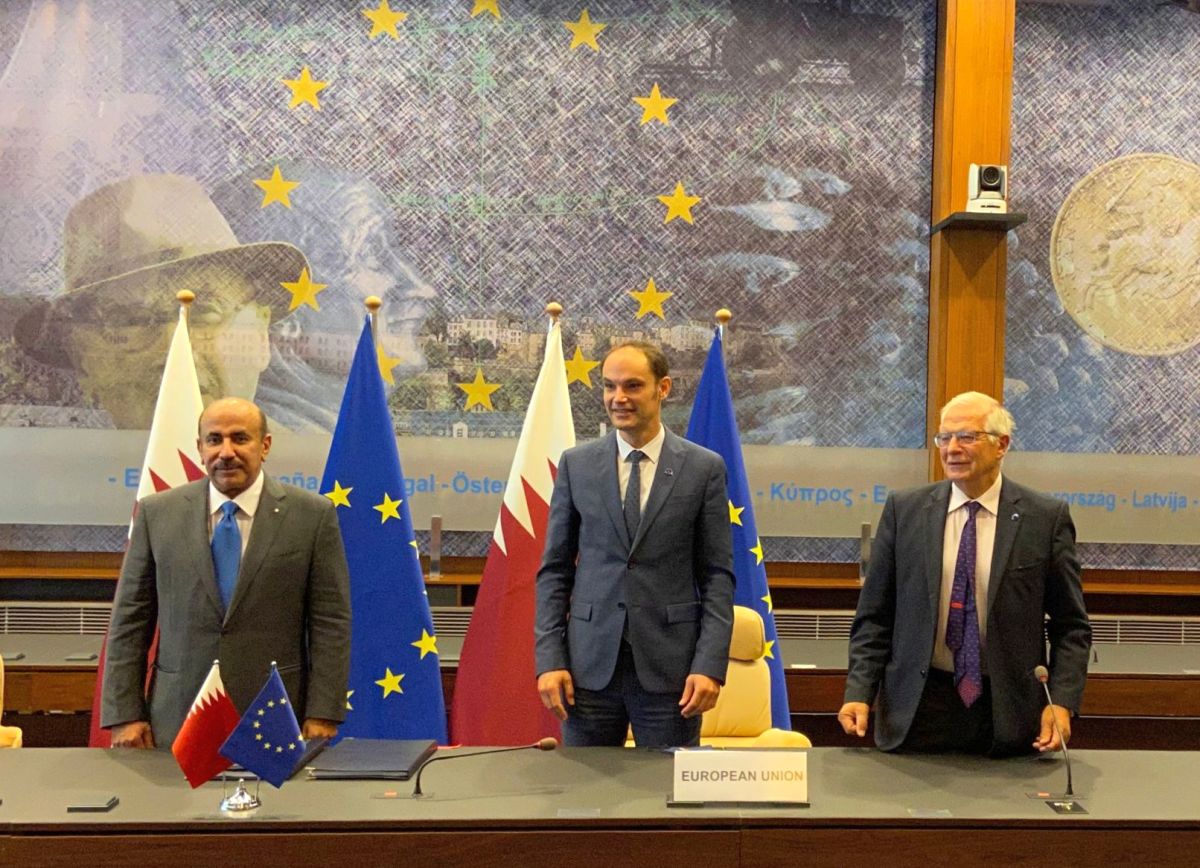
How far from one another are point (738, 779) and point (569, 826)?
30 cm

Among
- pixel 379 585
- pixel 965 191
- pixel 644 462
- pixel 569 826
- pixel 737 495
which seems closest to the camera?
pixel 569 826

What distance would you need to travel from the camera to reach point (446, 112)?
4586 millimetres

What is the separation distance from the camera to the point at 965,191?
14.9 feet

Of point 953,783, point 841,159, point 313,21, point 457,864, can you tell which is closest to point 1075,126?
point 841,159

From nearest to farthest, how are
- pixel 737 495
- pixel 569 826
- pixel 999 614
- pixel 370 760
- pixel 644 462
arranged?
pixel 569 826, pixel 370 760, pixel 999 614, pixel 644 462, pixel 737 495

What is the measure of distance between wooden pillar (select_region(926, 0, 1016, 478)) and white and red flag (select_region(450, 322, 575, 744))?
1.72 m

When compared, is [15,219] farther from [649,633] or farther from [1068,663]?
[1068,663]

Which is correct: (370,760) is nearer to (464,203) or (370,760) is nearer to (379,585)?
(379,585)

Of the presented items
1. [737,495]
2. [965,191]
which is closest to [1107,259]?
[965,191]

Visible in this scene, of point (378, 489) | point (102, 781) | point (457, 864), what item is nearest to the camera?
point (457, 864)

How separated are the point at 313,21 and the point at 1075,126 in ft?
10.3

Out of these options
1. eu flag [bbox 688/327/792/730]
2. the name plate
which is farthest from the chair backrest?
the name plate

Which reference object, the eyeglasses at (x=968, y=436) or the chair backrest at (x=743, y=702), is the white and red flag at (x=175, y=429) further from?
the eyeglasses at (x=968, y=436)

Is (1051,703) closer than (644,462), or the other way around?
(1051,703)
